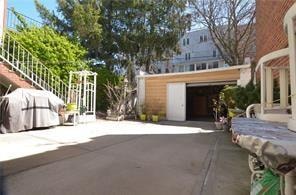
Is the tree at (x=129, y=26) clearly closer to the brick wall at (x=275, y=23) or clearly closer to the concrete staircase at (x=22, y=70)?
the concrete staircase at (x=22, y=70)

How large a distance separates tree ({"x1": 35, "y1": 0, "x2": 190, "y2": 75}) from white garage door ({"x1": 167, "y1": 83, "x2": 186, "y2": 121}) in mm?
3981

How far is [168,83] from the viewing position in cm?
1759

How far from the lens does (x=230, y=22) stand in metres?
22.0

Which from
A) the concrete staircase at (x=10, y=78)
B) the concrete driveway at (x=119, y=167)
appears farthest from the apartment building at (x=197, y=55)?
the concrete driveway at (x=119, y=167)

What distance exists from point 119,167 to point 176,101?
39.5 ft

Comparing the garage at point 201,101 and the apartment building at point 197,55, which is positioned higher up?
the apartment building at point 197,55

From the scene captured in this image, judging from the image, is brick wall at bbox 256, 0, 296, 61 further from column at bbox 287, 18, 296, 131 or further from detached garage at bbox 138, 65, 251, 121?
detached garage at bbox 138, 65, 251, 121

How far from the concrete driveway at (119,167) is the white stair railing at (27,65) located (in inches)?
175

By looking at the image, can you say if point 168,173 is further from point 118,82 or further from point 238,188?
point 118,82

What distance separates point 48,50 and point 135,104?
6208mm

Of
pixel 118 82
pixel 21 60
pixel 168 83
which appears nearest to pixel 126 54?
pixel 118 82

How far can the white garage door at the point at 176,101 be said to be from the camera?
55.3ft

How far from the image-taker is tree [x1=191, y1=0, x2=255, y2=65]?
2158 centimetres

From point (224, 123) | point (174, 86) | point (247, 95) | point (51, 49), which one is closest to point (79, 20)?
point (51, 49)
